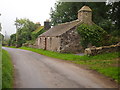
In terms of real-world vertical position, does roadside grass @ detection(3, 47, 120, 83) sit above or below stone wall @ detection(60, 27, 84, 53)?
below

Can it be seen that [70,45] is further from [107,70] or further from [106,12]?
[106,12]

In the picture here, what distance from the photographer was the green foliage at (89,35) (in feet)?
74.1

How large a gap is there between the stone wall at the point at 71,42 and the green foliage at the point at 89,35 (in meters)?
0.78

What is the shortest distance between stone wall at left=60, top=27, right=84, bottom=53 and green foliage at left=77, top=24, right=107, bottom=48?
30.6 inches

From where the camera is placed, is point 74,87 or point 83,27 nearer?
point 74,87

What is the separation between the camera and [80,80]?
9.70m

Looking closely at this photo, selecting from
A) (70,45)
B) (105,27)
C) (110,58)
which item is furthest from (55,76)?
(105,27)

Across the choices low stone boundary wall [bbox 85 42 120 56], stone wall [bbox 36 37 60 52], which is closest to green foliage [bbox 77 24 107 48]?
stone wall [bbox 36 37 60 52]

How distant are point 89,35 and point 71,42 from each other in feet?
9.92

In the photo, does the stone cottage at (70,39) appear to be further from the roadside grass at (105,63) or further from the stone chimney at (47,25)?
the stone chimney at (47,25)

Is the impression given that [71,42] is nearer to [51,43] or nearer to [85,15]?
[51,43]

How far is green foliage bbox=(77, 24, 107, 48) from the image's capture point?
74.1 feet

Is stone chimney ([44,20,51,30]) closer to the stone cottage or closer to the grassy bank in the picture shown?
the stone cottage

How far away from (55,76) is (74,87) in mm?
2357
